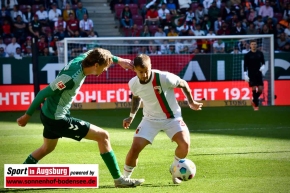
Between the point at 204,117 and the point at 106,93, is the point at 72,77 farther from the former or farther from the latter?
the point at 106,93

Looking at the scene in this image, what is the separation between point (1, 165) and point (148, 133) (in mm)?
3079

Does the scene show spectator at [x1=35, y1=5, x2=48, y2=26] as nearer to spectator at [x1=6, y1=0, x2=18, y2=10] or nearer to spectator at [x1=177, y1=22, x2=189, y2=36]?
spectator at [x1=6, y1=0, x2=18, y2=10]

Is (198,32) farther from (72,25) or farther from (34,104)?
(34,104)

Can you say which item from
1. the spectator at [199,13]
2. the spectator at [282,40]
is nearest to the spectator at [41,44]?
the spectator at [199,13]

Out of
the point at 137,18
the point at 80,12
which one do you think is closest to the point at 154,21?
the point at 137,18

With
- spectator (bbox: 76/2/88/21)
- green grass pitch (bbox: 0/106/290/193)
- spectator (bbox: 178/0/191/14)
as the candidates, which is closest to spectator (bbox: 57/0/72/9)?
spectator (bbox: 76/2/88/21)

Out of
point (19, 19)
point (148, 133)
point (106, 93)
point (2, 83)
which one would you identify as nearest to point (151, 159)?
point (148, 133)

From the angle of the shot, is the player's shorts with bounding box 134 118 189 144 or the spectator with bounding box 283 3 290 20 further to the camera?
the spectator with bounding box 283 3 290 20

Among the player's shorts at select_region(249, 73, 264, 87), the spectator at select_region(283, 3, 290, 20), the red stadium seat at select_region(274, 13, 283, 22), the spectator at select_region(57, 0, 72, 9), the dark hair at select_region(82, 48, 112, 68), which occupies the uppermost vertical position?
the dark hair at select_region(82, 48, 112, 68)

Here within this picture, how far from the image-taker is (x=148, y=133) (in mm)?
9609

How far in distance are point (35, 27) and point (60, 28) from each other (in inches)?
39.9

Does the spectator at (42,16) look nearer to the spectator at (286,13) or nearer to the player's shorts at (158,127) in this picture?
the spectator at (286,13)

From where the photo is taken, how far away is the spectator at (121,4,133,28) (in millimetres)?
29109

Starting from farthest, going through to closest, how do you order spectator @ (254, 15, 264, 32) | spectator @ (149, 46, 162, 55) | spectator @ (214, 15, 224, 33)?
1. spectator @ (254, 15, 264, 32)
2. spectator @ (214, 15, 224, 33)
3. spectator @ (149, 46, 162, 55)
